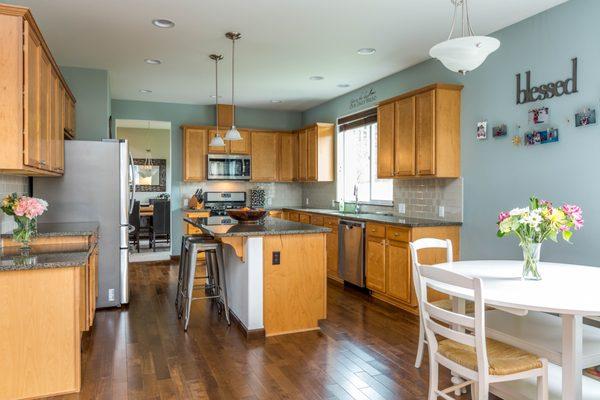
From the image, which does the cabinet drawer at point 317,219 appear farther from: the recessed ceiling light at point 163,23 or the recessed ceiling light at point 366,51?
the recessed ceiling light at point 163,23

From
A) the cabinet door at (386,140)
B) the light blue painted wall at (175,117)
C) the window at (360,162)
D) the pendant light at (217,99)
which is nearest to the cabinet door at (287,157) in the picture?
the light blue painted wall at (175,117)

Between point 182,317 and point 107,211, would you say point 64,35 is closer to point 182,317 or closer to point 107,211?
point 107,211

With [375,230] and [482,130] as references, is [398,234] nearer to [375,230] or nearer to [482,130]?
[375,230]

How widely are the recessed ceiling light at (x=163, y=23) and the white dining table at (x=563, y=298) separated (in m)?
3.08

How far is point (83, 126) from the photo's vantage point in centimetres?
525

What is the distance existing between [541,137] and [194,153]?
524cm

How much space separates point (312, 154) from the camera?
7.14 metres

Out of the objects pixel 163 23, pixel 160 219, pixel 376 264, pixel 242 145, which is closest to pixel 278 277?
pixel 376 264

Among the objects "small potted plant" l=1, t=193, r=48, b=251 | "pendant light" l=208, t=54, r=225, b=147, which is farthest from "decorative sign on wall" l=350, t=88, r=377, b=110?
"small potted plant" l=1, t=193, r=48, b=251

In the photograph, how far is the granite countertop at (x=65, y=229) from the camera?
349cm

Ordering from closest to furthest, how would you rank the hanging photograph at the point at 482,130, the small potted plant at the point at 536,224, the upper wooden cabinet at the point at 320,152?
the small potted plant at the point at 536,224
the hanging photograph at the point at 482,130
the upper wooden cabinet at the point at 320,152

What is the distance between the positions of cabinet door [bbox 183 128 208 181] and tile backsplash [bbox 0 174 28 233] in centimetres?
324

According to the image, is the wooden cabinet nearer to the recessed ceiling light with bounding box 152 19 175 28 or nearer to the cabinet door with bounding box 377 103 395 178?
the cabinet door with bounding box 377 103 395 178

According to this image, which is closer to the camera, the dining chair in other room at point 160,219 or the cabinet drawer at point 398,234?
the cabinet drawer at point 398,234
